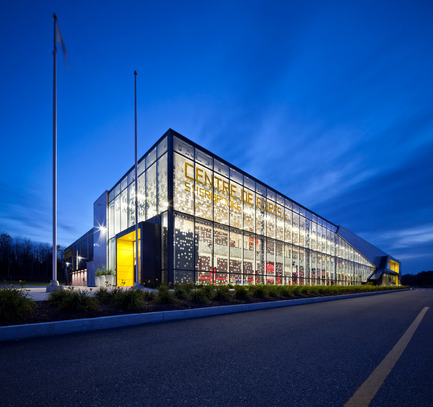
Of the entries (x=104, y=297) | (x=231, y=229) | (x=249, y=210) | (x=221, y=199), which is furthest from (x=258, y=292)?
(x=249, y=210)

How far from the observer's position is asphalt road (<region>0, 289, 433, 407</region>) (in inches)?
98.7

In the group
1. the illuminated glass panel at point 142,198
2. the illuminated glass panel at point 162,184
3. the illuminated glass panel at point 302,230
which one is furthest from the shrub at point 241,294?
the illuminated glass panel at point 302,230

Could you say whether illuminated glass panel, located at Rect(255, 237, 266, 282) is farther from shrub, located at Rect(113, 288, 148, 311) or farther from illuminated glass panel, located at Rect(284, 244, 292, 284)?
shrub, located at Rect(113, 288, 148, 311)

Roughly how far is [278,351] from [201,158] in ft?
59.5

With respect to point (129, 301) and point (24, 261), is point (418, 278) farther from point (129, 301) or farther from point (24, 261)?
point (24, 261)

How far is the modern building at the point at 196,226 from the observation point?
17984 mm

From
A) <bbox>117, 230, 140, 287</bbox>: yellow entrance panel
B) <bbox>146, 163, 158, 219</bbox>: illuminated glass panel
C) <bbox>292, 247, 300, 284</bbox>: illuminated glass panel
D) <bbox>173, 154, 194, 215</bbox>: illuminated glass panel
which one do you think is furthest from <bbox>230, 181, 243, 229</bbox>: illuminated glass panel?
<bbox>292, 247, 300, 284</bbox>: illuminated glass panel

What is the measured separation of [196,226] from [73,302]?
521 inches

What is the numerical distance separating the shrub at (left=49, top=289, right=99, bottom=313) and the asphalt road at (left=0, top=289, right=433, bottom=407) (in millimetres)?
1353

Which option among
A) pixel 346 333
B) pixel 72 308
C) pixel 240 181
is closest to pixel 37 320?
pixel 72 308

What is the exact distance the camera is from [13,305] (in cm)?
570

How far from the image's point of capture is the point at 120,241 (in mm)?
22484

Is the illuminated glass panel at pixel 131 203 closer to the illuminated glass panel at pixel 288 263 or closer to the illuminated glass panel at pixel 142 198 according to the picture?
the illuminated glass panel at pixel 142 198

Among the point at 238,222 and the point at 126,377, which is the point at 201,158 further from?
the point at 126,377
